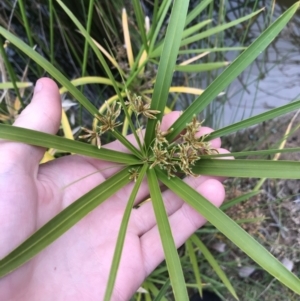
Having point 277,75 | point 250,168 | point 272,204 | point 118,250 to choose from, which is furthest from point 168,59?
point 277,75

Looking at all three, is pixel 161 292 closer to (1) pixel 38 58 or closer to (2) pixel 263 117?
(2) pixel 263 117

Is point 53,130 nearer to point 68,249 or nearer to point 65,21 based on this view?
point 68,249

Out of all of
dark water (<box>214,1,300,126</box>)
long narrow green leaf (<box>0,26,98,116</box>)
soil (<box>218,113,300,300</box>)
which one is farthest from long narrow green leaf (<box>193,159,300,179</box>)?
dark water (<box>214,1,300,126</box>)

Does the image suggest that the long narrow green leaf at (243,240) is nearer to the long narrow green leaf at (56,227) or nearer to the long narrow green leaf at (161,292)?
the long narrow green leaf at (56,227)

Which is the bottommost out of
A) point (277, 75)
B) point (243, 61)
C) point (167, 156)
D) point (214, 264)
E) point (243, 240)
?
point (214, 264)

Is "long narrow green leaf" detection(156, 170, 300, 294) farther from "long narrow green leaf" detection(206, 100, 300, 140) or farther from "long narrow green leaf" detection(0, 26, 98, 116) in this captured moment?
"long narrow green leaf" detection(0, 26, 98, 116)

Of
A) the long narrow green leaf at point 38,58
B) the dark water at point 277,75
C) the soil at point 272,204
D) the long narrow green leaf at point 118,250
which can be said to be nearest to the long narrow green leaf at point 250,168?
the long narrow green leaf at point 118,250

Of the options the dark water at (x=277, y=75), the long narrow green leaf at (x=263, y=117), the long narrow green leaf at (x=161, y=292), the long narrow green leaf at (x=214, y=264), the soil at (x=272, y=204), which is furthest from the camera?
the dark water at (x=277, y=75)

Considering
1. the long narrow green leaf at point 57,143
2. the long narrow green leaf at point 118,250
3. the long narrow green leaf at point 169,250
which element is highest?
the long narrow green leaf at point 57,143
